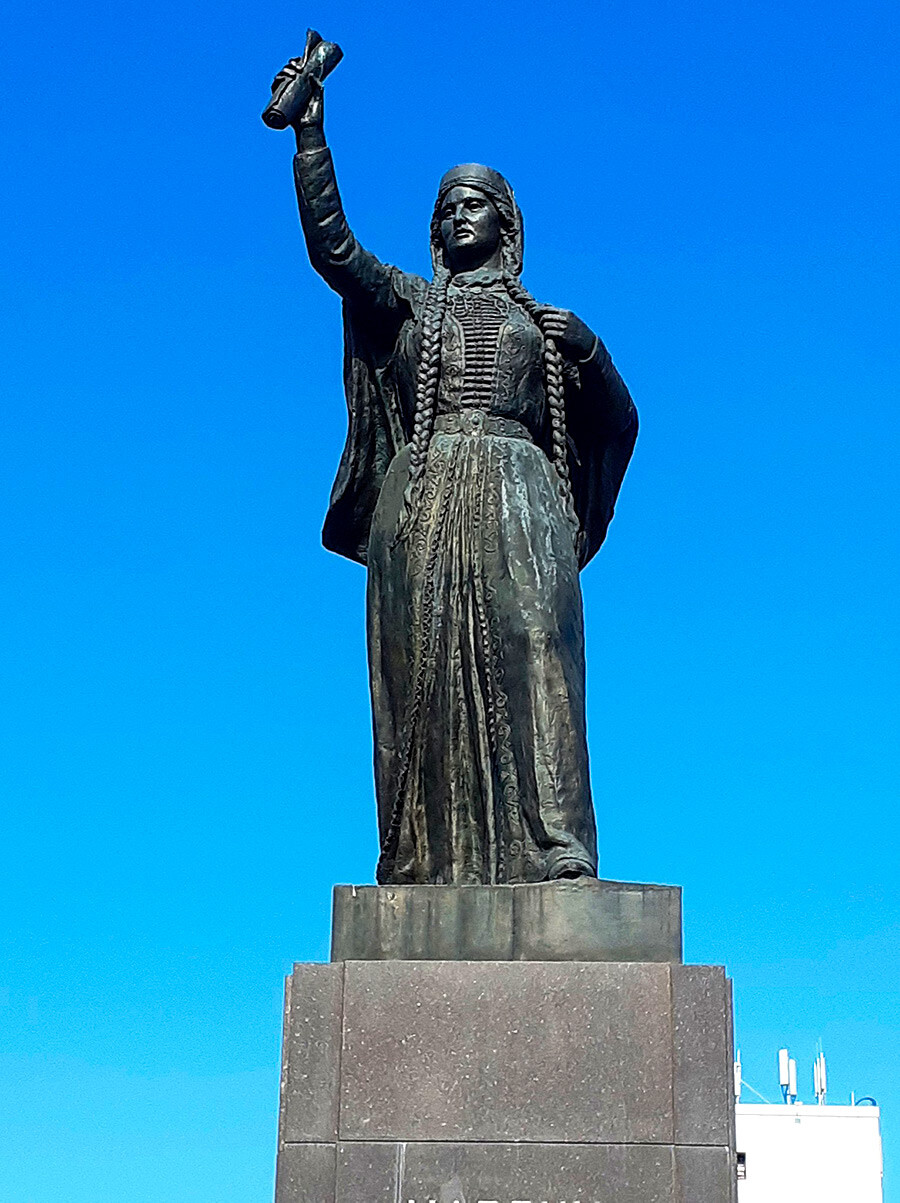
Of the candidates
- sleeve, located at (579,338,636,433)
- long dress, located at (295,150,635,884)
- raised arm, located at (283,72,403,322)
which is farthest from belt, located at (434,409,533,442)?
raised arm, located at (283,72,403,322)

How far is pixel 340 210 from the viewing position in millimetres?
10367

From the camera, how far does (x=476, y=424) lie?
10.2m

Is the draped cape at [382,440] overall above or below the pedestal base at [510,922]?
above

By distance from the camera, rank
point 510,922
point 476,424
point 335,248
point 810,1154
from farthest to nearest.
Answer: point 810,1154, point 335,248, point 476,424, point 510,922

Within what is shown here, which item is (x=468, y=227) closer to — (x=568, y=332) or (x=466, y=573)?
(x=568, y=332)

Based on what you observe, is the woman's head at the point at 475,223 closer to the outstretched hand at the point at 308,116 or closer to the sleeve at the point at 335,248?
the sleeve at the point at 335,248

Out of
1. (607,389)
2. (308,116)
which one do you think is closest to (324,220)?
(308,116)

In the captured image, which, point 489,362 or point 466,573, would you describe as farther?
point 489,362

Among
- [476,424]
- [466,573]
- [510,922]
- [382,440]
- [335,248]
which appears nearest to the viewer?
[510,922]

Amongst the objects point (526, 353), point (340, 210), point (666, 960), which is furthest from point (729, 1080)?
point (340, 210)

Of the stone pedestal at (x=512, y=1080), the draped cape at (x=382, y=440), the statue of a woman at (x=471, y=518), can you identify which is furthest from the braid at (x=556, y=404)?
the stone pedestal at (x=512, y=1080)

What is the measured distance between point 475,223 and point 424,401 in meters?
1.18

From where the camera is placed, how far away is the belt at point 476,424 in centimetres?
1022

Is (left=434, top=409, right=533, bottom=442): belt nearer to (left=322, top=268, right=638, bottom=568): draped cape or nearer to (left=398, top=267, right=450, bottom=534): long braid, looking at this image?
(left=398, top=267, right=450, bottom=534): long braid
